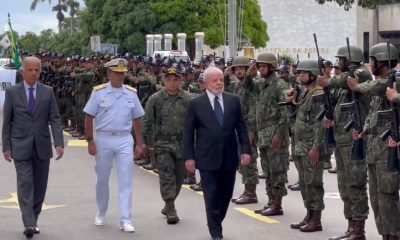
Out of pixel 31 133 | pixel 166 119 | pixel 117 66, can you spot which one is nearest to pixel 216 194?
pixel 166 119

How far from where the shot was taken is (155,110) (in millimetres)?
11328

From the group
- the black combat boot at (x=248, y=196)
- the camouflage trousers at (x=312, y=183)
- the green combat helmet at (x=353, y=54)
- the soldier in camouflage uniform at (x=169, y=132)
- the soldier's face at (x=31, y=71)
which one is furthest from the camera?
the black combat boot at (x=248, y=196)

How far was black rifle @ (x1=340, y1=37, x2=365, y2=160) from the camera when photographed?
357 inches

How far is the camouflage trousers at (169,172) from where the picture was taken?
36.1 ft

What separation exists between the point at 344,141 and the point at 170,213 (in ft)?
8.36

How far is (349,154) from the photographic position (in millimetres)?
9430

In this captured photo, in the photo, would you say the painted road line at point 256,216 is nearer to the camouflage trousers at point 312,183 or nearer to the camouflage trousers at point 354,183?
the camouflage trousers at point 312,183

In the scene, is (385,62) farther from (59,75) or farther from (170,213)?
(59,75)

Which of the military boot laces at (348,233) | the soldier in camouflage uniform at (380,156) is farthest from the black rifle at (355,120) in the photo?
the military boot laces at (348,233)

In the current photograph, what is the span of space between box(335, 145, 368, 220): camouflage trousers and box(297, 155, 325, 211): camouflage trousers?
66cm

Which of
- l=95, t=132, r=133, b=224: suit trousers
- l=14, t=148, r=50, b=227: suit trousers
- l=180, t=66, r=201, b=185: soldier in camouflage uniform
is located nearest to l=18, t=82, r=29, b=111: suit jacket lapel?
l=14, t=148, r=50, b=227: suit trousers

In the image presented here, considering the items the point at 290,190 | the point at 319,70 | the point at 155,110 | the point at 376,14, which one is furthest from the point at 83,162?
A: the point at 376,14

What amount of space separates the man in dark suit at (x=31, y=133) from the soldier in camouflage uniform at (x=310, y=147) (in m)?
2.75

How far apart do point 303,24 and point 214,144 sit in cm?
6622
